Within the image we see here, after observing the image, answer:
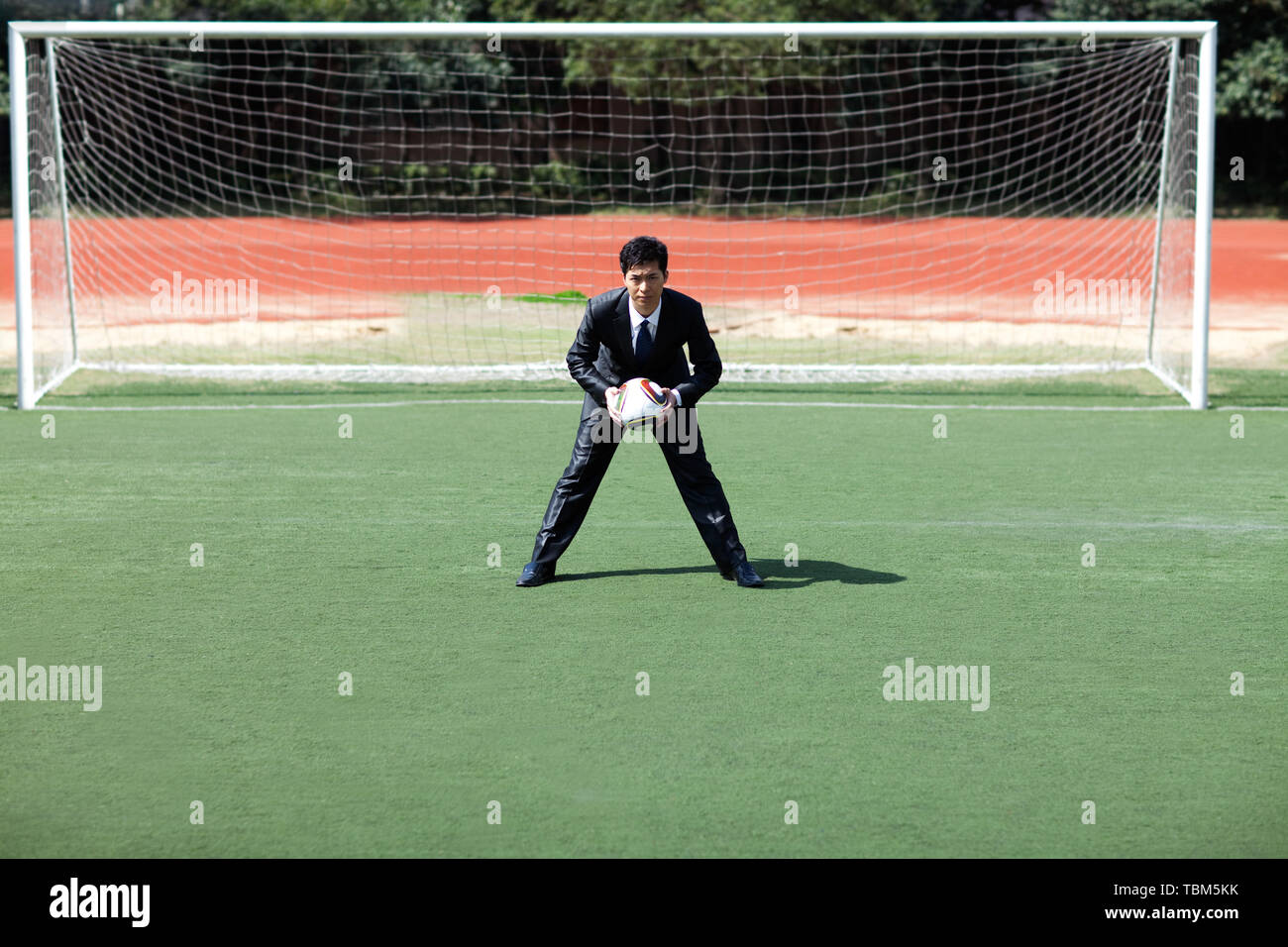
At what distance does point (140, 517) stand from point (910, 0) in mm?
25840

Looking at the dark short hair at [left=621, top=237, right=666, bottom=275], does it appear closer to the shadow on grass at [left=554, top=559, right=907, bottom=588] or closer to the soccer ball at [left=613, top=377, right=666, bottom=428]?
the soccer ball at [left=613, top=377, right=666, bottom=428]

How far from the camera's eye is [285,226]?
2289 cm

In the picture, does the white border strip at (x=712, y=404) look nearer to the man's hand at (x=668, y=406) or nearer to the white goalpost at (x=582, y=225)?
the white goalpost at (x=582, y=225)

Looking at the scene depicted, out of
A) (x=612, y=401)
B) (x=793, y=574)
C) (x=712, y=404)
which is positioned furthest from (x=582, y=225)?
(x=612, y=401)

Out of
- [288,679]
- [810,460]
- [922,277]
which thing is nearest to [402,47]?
[922,277]

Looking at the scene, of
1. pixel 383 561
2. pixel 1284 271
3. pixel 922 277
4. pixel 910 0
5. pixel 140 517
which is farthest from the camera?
pixel 910 0

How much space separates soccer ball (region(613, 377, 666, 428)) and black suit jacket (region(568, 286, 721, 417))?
0.12 metres

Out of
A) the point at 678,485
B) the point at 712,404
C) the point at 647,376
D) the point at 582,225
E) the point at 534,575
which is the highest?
the point at 582,225

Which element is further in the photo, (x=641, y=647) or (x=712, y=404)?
(x=712, y=404)

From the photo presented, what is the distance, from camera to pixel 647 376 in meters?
7.09

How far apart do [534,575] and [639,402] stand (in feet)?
3.44

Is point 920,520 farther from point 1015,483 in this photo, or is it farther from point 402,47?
point 402,47

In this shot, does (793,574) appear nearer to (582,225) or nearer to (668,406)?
(668,406)

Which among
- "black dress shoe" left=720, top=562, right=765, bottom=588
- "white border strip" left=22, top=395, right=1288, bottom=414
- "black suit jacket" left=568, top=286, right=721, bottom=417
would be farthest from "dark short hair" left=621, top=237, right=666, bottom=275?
"white border strip" left=22, top=395, right=1288, bottom=414
